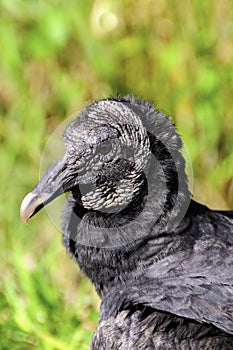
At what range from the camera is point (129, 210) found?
412 cm

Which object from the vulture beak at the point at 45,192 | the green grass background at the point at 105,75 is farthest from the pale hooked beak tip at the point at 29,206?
the green grass background at the point at 105,75

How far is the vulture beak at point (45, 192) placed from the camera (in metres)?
3.95

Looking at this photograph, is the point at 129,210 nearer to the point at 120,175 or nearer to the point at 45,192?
the point at 120,175

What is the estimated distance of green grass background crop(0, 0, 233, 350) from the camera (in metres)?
6.43

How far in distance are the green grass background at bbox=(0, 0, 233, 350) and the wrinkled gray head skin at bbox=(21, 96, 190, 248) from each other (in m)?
1.93

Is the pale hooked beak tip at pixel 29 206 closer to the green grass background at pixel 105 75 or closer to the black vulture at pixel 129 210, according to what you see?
the black vulture at pixel 129 210

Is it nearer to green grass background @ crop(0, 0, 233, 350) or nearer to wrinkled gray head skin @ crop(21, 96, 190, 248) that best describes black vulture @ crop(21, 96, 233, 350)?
wrinkled gray head skin @ crop(21, 96, 190, 248)

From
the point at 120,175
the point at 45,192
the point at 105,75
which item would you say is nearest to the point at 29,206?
the point at 45,192

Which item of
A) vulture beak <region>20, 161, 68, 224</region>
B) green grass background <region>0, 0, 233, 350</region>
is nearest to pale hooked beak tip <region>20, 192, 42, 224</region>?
vulture beak <region>20, 161, 68, 224</region>

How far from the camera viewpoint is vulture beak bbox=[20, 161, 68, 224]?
3945 millimetres

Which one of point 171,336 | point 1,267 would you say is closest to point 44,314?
point 1,267

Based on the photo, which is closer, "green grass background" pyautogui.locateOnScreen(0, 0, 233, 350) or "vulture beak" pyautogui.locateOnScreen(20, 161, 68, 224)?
"vulture beak" pyautogui.locateOnScreen(20, 161, 68, 224)

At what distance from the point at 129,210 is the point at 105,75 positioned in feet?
8.94

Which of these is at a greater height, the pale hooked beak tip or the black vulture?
the pale hooked beak tip
